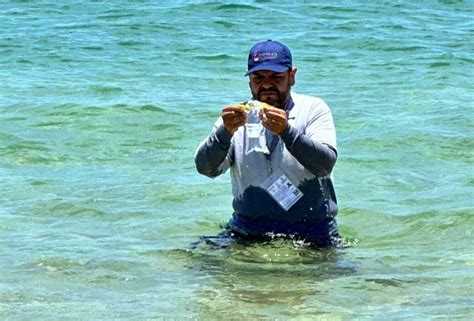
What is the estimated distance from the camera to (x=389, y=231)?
8.25 m

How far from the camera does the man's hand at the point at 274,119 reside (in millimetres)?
6199

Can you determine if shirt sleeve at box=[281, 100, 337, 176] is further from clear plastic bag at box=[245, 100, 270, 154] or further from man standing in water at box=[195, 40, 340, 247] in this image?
clear plastic bag at box=[245, 100, 270, 154]

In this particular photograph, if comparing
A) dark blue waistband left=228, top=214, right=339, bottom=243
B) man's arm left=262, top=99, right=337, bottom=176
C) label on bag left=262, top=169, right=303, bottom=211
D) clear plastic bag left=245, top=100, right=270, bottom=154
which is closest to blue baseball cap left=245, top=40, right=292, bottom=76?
clear plastic bag left=245, top=100, right=270, bottom=154

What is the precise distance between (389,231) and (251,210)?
1.69 m

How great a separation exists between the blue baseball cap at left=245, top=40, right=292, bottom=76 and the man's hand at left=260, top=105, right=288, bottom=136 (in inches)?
13.6

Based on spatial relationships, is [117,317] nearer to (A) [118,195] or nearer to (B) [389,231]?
(B) [389,231]

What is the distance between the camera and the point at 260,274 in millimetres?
6594

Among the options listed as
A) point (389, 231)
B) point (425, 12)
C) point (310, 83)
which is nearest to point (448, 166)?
point (389, 231)

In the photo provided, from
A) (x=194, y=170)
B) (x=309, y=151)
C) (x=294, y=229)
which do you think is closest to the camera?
(x=309, y=151)

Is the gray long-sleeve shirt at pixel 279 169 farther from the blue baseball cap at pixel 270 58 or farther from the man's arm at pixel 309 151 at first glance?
the blue baseball cap at pixel 270 58

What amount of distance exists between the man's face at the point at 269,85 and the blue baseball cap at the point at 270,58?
0.05 meters

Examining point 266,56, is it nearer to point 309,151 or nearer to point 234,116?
point 234,116

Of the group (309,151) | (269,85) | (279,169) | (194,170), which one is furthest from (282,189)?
(194,170)

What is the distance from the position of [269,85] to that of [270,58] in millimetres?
159
